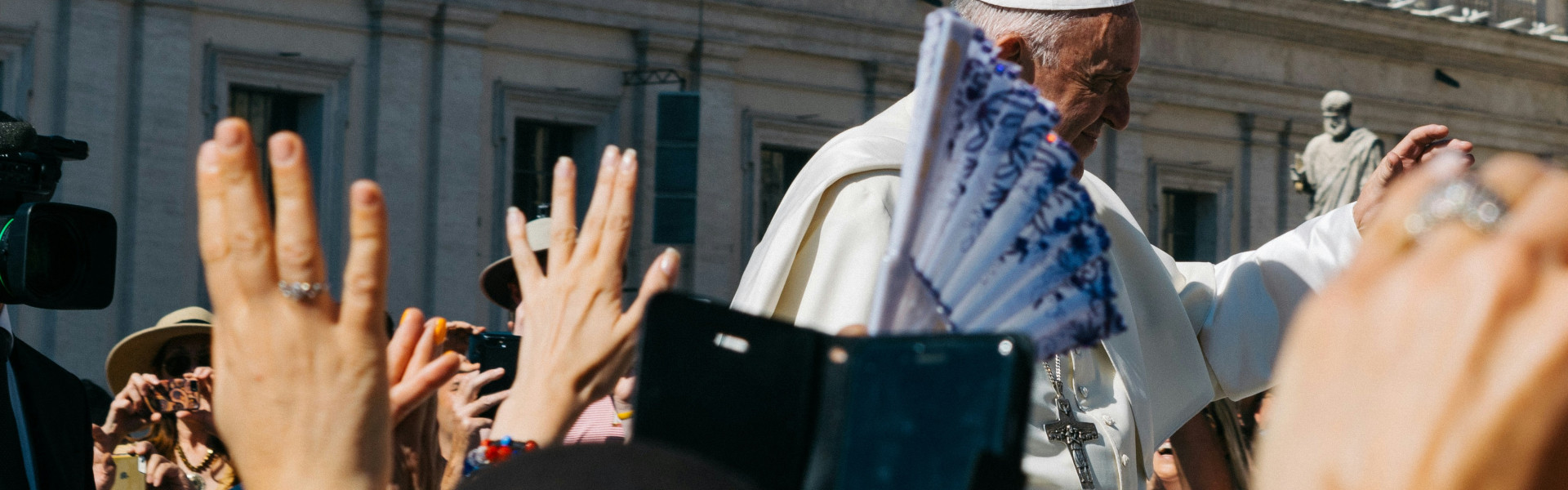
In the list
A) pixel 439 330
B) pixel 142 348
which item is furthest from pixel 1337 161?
pixel 439 330

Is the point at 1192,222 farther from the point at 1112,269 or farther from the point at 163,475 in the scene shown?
the point at 1112,269

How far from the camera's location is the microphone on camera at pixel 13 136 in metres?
2.91

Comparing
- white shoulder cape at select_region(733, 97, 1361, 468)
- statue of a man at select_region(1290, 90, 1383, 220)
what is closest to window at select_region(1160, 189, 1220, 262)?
statue of a man at select_region(1290, 90, 1383, 220)

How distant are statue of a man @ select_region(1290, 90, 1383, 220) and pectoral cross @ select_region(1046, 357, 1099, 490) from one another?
9867mm

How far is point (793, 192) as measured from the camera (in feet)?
6.99

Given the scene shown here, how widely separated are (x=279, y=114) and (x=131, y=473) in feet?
34.1

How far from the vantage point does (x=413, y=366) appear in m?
1.35

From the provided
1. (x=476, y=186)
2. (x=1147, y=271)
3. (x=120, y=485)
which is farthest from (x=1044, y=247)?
(x=476, y=186)

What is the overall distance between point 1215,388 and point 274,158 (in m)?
1.85

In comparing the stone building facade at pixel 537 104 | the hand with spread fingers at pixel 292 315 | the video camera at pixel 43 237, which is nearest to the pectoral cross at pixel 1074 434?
the hand with spread fingers at pixel 292 315

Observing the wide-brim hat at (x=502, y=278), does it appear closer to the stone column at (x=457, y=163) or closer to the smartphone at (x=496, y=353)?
the smartphone at (x=496, y=353)

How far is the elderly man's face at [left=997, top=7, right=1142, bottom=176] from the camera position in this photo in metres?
2.33

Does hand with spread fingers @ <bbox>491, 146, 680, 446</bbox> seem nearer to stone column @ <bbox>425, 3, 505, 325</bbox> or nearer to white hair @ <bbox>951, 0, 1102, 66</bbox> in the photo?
white hair @ <bbox>951, 0, 1102, 66</bbox>

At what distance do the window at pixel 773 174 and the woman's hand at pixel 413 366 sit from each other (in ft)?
49.8
